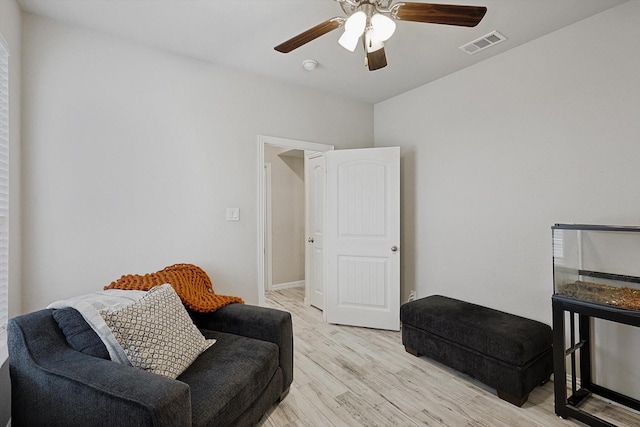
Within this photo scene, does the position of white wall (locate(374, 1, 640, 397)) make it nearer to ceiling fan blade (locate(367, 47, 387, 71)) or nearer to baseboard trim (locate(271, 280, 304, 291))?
ceiling fan blade (locate(367, 47, 387, 71))

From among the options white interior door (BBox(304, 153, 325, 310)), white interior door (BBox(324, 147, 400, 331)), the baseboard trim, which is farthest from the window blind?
the baseboard trim

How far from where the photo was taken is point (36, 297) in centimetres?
217

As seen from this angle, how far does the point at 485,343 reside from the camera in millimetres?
2252

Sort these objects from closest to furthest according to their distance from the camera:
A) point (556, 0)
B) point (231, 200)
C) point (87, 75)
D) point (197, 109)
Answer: point (556, 0)
point (87, 75)
point (197, 109)
point (231, 200)

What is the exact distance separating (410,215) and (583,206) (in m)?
1.58

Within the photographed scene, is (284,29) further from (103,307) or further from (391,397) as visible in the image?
(391,397)

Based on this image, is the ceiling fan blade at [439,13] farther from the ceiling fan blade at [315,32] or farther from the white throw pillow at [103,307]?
the white throw pillow at [103,307]

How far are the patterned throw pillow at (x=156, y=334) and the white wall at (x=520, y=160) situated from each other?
7.97 feet

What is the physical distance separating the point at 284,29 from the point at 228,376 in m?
2.27

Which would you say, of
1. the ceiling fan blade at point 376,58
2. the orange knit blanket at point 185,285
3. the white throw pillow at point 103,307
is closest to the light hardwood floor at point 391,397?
the orange knit blanket at point 185,285

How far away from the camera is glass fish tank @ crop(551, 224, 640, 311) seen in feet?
6.51

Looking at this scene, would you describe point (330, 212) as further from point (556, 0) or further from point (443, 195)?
point (556, 0)

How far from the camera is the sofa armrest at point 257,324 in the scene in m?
2.05

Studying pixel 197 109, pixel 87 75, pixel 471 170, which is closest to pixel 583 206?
pixel 471 170
